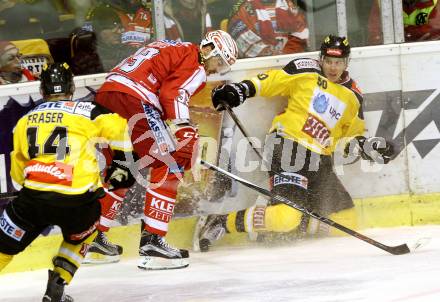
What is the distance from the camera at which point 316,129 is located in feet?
18.0

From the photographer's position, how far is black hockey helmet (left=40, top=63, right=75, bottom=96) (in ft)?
13.7

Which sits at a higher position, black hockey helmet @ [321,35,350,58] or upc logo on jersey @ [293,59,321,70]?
black hockey helmet @ [321,35,350,58]

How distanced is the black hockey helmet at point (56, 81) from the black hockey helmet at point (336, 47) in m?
1.74

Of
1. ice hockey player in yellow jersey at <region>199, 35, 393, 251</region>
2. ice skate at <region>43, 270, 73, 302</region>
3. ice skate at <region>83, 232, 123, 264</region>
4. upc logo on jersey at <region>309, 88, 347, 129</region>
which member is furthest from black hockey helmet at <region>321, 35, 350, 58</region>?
ice skate at <region>43, 270, 73, 302</region>

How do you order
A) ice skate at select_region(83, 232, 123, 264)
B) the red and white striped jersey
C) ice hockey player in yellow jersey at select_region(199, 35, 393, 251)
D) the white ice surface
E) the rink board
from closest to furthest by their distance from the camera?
the white ice surface, the red and white striped jersey, ice skate at select_region(83, 232, 123, 264), ice hockey player in yellow jersey at select_region(199, 35, 393, 251), the rink board

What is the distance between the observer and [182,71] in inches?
190

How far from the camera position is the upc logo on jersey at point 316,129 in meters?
5.48

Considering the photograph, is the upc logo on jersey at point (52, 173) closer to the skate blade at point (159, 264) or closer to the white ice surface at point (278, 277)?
the white ice surface at point (278, 277)

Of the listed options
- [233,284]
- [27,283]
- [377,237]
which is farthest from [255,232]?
[27,283]

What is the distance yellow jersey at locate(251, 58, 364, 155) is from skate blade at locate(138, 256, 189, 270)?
3.48 feet

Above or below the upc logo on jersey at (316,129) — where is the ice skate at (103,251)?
below

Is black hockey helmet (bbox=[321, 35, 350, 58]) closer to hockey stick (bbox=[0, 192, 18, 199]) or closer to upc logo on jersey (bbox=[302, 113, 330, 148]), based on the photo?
upc logo on jersey (bbox=[302, 113, 330, 148])

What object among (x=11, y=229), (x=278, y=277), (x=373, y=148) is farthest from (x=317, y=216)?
(x=11, y=229)

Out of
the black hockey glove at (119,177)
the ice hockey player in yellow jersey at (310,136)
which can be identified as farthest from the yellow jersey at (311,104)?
the black hockey glove at (119,177)
